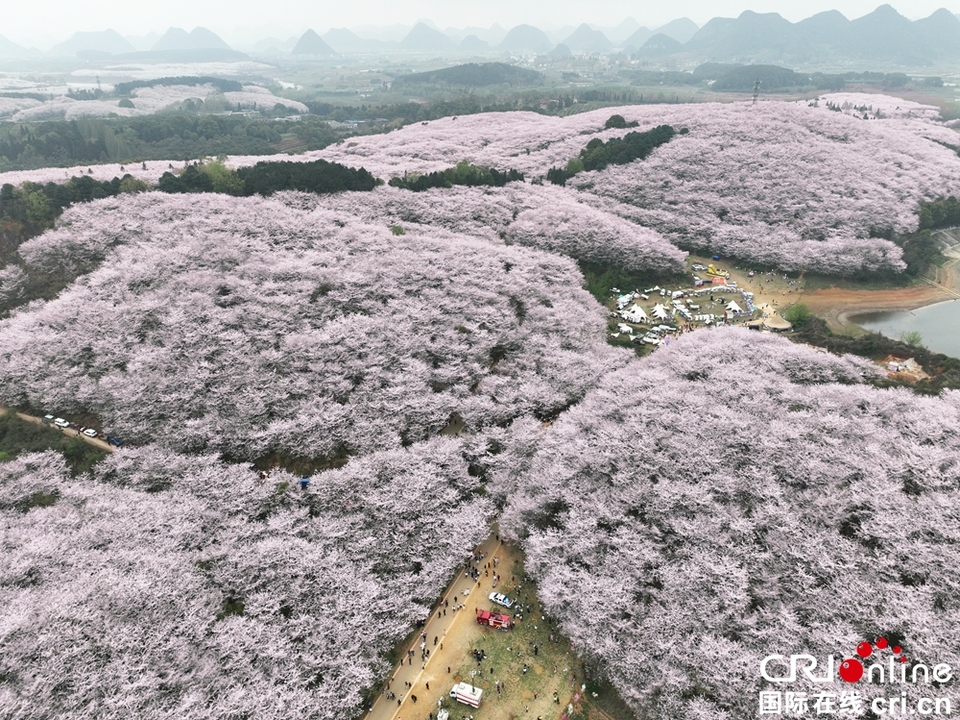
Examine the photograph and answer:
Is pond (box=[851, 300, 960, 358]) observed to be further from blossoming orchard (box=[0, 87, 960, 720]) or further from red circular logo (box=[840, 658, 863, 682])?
red circular logo (box=[840, 658, 863, 682])

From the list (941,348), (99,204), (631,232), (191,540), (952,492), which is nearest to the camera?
(952,492)

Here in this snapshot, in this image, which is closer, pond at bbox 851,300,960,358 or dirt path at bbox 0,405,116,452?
dirt path at bbox 0,405,116,452

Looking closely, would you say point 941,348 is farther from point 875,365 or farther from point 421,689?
point 421,689

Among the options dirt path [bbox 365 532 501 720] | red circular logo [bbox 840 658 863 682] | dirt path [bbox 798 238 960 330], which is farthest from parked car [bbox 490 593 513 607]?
dirt path [bbox 798 238 960 330]

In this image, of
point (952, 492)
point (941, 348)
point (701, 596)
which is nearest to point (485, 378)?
point (701, 596)

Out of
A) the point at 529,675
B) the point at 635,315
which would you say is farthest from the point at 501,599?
the point at 635,315

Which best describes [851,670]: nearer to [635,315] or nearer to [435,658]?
[435,658]
